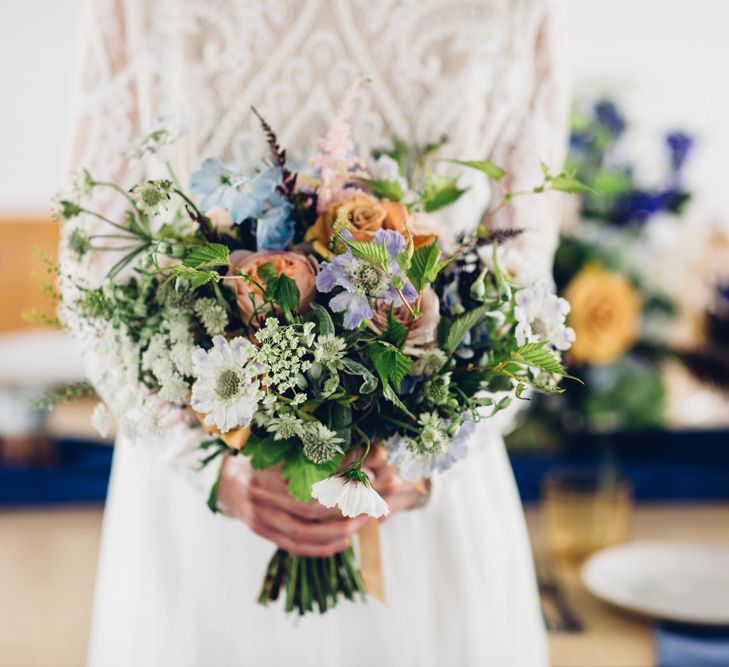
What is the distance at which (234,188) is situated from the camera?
2.29 ft

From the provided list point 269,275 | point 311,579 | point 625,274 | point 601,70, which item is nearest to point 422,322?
point 269,275

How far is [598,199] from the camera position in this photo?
1.60 m

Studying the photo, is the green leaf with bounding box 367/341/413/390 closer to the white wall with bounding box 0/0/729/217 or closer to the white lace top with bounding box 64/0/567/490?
the white lace top with bounding box 64/0/567/490

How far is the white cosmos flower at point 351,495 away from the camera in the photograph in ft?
2.12

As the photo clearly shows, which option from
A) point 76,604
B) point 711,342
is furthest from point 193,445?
point 711,342

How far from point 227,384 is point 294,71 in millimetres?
534

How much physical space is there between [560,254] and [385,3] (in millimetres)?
697

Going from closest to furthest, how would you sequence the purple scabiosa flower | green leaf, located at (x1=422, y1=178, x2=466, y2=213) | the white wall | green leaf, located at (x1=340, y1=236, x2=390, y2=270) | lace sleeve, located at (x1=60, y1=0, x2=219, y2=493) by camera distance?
green leaf, located at (x1=340, y1=236, x2=390, y2=270), the purple scabiosa flower, green leaf, located at (x1=422, y1=178, x2=466, y2=213), lace sleeve, located at (x1=60, y1=0, x2=219, y2=493), the white wall

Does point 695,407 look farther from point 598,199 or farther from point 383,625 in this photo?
point 383,625

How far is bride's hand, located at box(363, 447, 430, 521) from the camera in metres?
0.84

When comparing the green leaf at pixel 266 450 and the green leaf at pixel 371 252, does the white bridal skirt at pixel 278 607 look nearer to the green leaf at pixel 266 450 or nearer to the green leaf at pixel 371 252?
the green leaf at pixel 266 450

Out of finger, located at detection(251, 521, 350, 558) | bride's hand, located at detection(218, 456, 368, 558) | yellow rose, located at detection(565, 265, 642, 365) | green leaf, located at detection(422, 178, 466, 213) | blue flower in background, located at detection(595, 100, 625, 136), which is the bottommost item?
finger, located at detection(251, 521, 350, 558)

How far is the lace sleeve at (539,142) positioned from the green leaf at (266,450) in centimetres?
45

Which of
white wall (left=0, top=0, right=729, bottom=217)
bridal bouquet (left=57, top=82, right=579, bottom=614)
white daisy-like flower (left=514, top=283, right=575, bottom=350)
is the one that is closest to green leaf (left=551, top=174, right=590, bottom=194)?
bridal bouquet (left=57, top=82, right=579, bottom=614)
